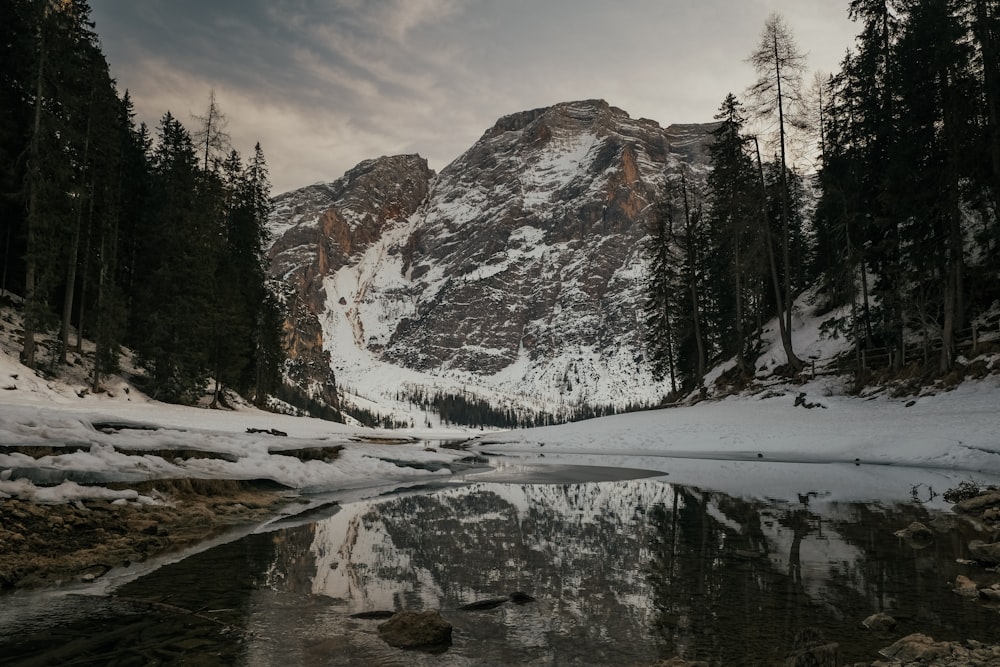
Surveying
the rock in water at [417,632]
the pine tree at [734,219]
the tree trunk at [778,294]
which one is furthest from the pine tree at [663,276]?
the rock in water at [417,632]

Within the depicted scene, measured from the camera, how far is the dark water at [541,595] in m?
4.23

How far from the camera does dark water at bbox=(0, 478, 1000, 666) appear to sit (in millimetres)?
4227

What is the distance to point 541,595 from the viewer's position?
5.80 meters

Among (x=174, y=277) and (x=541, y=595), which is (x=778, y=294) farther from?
(x=174, y=277)

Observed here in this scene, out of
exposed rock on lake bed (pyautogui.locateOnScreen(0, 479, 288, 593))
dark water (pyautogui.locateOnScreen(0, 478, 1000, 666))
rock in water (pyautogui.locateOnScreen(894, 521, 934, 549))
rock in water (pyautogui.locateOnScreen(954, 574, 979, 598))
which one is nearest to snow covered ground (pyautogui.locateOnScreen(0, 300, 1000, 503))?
exposed rock on lake bed (pyautogui.locateOnScreen(0, 479, 288, 593))

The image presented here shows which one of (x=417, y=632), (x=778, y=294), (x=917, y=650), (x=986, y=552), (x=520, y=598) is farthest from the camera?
(x=778, y=294)

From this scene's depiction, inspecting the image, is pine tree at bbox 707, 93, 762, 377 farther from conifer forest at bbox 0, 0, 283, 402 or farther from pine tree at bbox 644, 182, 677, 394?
conifer forest at bbox 0, 0, 283, 402

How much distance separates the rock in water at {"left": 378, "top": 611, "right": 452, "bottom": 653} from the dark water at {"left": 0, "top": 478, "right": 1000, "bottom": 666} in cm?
12

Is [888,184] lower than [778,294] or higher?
higher

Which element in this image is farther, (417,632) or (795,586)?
(795,586)

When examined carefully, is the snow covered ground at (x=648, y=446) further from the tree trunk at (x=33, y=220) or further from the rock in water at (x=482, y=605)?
the rock in water at (x=482, y=605)

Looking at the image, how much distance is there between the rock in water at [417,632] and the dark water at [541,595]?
0.12 meters

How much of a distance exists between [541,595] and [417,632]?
1.78 metres

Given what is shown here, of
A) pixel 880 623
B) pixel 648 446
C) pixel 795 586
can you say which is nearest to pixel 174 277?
pixel 648 446
